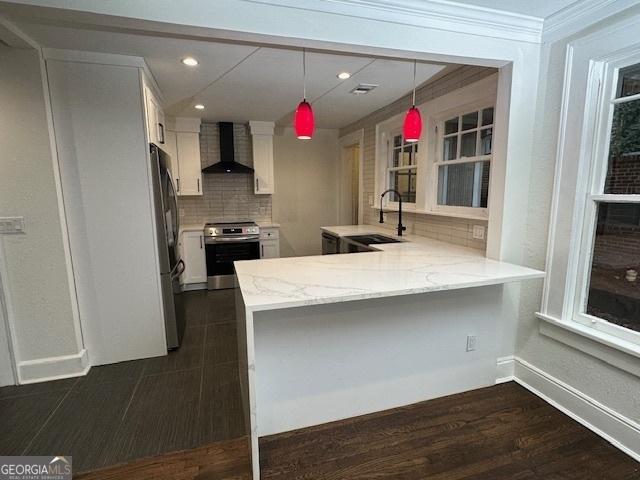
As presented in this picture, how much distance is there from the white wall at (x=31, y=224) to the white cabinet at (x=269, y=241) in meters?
2.52

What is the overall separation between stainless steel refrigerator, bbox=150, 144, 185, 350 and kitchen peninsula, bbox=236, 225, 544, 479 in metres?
0.97

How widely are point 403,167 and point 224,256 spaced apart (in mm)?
2580

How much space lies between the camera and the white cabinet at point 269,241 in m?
4.68

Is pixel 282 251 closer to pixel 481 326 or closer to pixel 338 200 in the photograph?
pixel 338 200

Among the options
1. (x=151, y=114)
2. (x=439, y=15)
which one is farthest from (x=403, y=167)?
(x=151, y=114)

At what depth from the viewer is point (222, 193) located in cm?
491

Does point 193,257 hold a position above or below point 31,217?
below

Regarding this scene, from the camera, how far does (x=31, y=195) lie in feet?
7.26

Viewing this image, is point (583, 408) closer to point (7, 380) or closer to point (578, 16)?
point (578, 16)

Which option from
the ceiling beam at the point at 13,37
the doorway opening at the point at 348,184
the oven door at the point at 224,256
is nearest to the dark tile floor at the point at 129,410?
the oven door at the point at 224,256

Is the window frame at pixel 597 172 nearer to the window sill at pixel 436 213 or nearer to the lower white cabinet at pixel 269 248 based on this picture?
the window sill at pixel 436 213

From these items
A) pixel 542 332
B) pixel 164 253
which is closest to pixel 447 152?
pixel 542 332

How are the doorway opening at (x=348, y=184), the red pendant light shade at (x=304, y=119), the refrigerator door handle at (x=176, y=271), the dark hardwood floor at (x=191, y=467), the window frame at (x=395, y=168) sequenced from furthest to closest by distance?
the doorway opening at (x=348, y=184)
the window frame at (x=395, y=168)
the refrigerator door handle at (x=176, y=271)
the red pendant light shade at (x=304, y=119)
the dark hardwood floor at (x=191, y=467)

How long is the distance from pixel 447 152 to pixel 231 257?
117 inches
